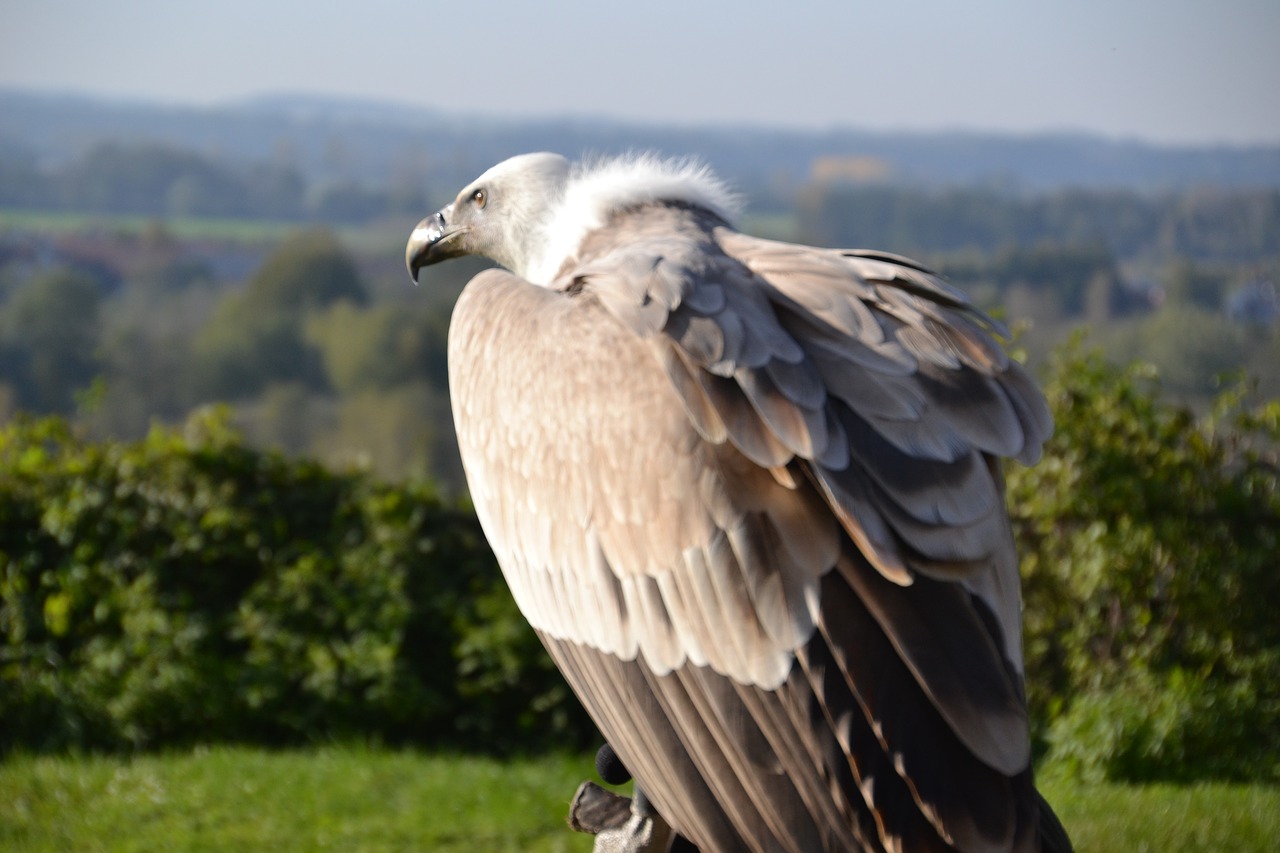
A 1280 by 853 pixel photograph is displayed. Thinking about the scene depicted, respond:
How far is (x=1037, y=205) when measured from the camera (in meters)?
11.7

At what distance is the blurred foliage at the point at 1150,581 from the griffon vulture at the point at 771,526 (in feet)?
11.1

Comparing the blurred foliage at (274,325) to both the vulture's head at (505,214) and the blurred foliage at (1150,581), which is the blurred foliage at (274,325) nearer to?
the blurred foliage at (1150,581)

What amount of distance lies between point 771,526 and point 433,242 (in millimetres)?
1742

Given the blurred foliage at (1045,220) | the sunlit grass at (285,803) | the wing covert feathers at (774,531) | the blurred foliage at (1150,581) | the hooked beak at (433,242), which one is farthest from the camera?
the blurred foliage at (1045,220)

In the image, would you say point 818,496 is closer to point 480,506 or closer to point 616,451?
point 616,451

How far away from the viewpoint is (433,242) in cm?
363

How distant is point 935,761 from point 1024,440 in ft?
2.25

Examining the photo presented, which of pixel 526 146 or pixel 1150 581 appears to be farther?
pixel 526 146

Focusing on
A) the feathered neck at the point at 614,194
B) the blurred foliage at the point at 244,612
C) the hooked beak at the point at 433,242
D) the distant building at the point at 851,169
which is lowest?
the blurred foliage at the point at 244,612

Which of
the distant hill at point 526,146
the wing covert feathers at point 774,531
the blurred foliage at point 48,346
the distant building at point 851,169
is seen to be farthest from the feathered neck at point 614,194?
the distant building at point 851,169

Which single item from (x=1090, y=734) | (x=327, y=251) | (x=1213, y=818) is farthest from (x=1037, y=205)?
(x=1213, y=818)

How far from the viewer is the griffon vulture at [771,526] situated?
2.12 metres

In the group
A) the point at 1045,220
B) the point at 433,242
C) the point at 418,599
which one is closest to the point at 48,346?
the point at 418,599

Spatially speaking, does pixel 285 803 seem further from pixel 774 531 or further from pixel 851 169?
pixel 851 169
